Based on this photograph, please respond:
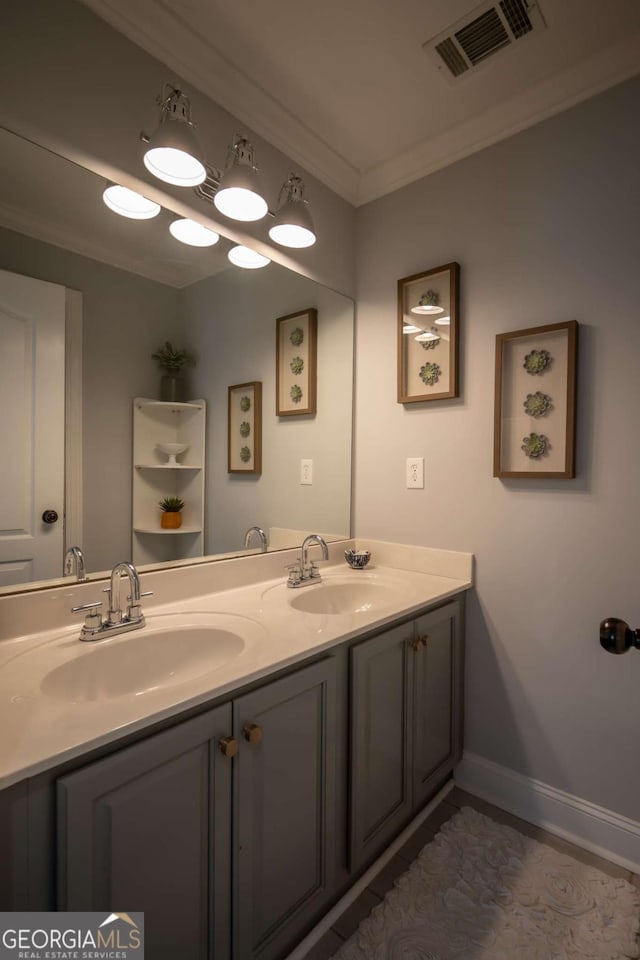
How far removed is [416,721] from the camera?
Answer: 1494 mm

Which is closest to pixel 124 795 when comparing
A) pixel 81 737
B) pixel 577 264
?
pixel 81 737

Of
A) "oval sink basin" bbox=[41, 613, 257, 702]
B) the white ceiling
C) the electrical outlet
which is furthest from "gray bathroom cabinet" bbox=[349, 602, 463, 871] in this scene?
the white ceiling

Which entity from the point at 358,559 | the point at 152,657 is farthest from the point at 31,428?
the point at 358,559

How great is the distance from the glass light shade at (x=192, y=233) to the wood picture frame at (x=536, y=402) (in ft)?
3.42

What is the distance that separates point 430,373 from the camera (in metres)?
1.81

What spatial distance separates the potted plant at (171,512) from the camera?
1431mm

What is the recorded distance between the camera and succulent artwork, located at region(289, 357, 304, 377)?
188cm

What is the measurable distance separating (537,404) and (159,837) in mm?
1541

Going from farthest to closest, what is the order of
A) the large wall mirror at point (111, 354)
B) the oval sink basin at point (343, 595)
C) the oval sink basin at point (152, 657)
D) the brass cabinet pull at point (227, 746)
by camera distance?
the oval sink basin at point (343, 595), the large wall mirror at point (111, 354), the oval sink basin at point (152, 657), the brass cabinet pull at point (227, 746)

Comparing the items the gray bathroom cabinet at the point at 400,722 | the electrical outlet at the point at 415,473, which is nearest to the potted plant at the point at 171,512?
the gray bathroom cabinet at the point at 400,722

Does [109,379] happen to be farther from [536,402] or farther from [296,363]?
[536,402]

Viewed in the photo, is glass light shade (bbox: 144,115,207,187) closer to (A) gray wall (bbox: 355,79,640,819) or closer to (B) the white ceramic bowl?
(B) the white ceramic bowl

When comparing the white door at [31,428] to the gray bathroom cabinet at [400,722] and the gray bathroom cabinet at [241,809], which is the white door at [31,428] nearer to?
the gray bathroom cabinet at [241,809]

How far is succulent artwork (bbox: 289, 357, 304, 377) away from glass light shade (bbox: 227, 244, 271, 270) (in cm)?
38
